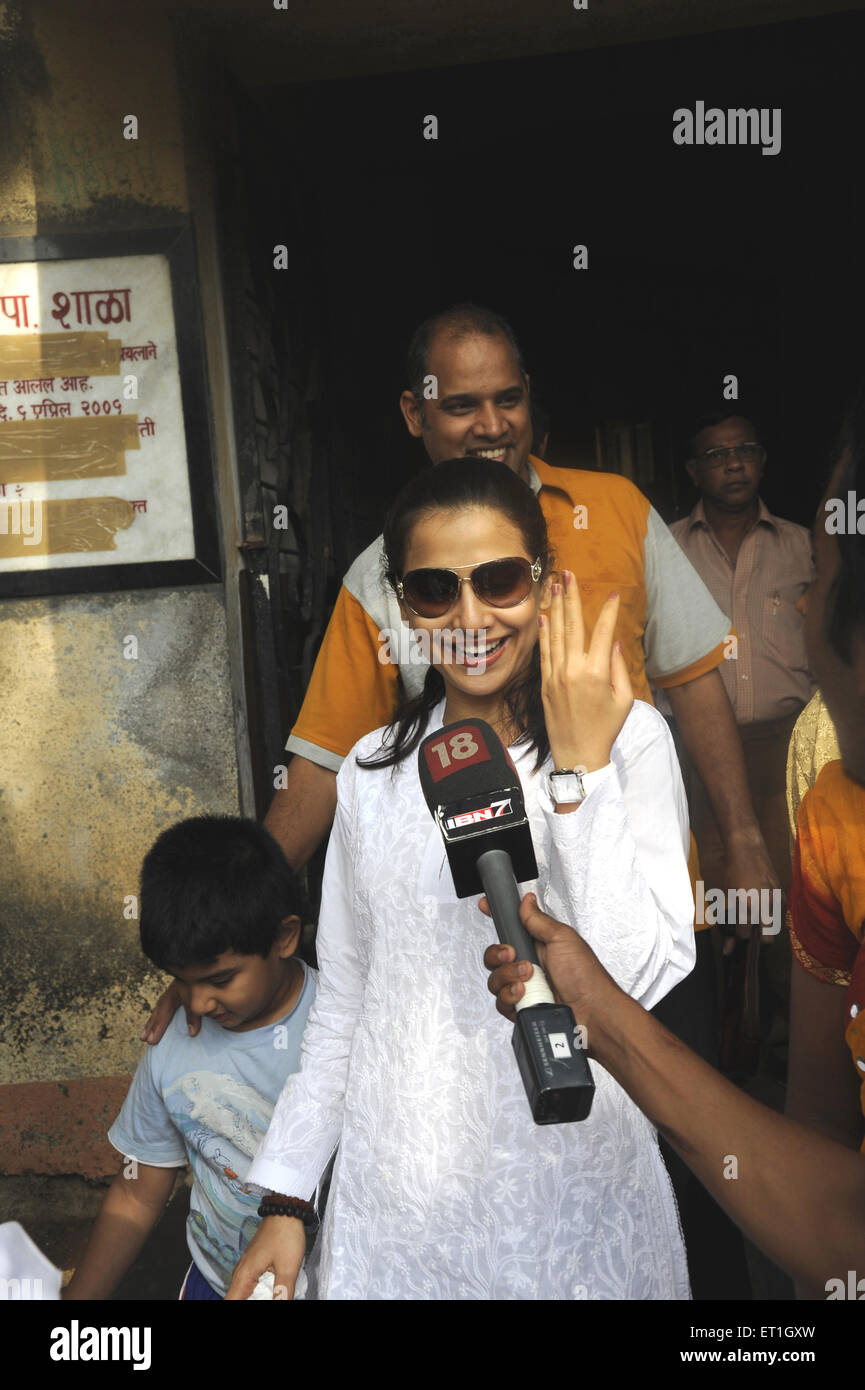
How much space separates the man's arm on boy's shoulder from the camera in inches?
79.6

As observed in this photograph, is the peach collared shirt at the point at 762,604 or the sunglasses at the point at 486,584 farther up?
the sunglasses at the point at 486,584

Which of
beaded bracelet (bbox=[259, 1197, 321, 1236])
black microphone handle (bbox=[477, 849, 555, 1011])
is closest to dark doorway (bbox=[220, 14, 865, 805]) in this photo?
beaded bracelet (bbox=[259, 1197, 321, 1236])

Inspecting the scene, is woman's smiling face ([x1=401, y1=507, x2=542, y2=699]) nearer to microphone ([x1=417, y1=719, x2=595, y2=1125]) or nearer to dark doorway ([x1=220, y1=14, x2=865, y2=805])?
microphone ([x1=417, y1=719, x2=595, y2=1125])

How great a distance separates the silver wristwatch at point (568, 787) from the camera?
139cm

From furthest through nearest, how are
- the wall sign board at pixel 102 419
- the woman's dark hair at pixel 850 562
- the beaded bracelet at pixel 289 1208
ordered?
the wall sign board at pixel 102 419 < the beaded bracelet at pixel 289 1208 < the woman's dark hair at pixel 850 562

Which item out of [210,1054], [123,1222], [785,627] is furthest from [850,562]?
[785,627]

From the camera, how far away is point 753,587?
378cm

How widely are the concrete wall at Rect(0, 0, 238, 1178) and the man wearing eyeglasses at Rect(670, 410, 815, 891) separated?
158 cm

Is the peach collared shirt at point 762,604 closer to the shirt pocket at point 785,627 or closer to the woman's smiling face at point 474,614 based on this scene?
the shirt pocket at point 785,627

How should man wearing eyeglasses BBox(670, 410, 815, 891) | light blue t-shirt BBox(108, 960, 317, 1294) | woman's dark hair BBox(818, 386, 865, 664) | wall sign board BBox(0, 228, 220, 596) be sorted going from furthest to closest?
man wearing eyeglasses BBox(670, 410, 815, 891) < wall sign board BBox(0, 228, 220, 596) < light blue t-shirt BBox(108, 960, 317, 1294) < woman's dark hair BBox(818, 386, 865, 664)

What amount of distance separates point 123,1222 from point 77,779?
1.30 meters

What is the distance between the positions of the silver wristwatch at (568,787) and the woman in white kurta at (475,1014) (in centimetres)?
1

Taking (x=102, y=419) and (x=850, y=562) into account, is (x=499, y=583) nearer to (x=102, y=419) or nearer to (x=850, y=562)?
(x=850, y=562)

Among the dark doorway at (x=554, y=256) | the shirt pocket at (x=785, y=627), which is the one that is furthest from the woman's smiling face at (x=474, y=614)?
the shirt pocket at (x=785, y=627)
